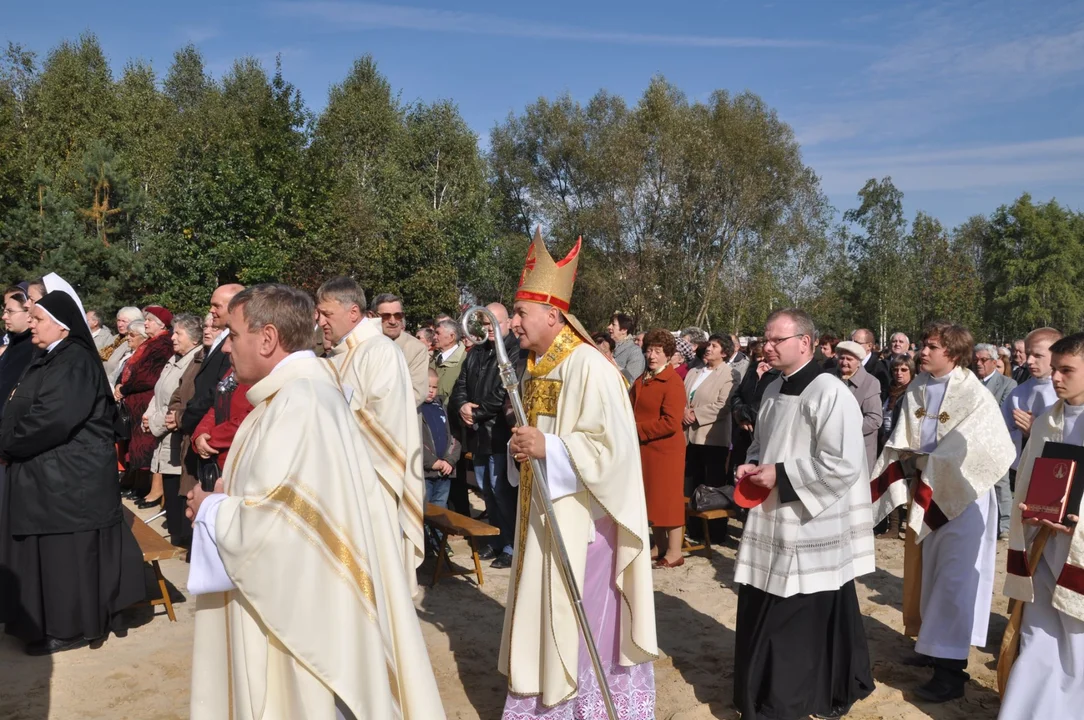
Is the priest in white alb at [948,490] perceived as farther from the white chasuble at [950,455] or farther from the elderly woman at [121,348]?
the elderly woman at [121,348]

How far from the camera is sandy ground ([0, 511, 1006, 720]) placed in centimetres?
493

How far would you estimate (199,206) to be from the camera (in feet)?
72.8

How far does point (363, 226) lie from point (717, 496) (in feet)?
78.6

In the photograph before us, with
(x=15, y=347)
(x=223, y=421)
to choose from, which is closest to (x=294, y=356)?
(x=223, y=421)

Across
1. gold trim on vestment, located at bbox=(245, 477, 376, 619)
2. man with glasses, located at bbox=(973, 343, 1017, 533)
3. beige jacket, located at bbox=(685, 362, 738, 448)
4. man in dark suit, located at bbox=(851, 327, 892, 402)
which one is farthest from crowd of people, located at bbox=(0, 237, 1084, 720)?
man in dark suit, located at bbox=(851, 327, 892, 402)

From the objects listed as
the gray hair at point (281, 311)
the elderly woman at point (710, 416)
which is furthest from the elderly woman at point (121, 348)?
the gray hair at point (281, 311)

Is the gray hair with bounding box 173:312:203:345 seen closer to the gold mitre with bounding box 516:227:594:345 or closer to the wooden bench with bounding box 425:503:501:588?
the wooden bench with bounding box 425:503:501:588

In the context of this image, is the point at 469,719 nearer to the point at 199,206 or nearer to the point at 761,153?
the point at 199,206

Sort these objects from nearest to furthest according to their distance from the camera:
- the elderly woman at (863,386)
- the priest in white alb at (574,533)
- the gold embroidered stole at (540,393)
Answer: the priest in white alb at (574,533)
the gold embroidered stole at (540,393)
the elderly woman at (863,386)

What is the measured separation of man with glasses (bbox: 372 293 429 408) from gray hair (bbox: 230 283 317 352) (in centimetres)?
398

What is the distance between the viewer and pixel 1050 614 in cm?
412

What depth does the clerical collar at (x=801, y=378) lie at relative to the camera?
180 inches

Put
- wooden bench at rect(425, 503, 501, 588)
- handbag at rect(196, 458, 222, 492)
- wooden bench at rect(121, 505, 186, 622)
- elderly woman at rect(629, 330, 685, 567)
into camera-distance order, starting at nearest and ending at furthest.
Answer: handbag at rect(196, 458, 222, 492) < wooden bench at rect(121, 505, 186, 622) < wooden bench at rect(425, 503, 501, 588) < elderly woman at rect(629, 330, 685, 567)

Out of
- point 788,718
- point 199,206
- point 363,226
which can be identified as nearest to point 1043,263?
point 363,226
